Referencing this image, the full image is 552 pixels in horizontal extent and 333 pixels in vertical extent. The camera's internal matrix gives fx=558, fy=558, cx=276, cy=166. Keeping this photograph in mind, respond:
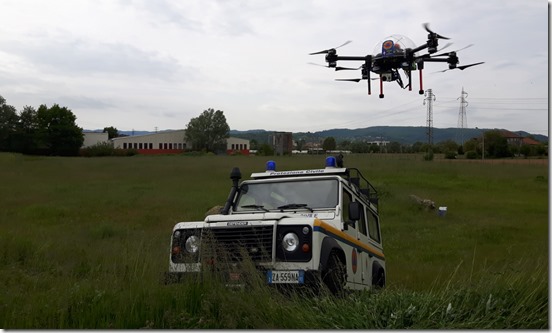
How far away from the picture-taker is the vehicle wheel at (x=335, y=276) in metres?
5.99

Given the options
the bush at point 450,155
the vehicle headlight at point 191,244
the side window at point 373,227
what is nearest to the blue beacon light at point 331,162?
the side window at point 373,227

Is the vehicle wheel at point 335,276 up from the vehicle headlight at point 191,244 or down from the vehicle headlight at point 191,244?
down

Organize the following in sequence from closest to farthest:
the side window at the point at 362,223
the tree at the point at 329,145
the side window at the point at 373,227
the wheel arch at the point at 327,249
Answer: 1. the wheel arch at the point at 327,249
2. the side window at the point at 362,223
3. the side window at the point at 373,227
4. the tree at the point at 329,145

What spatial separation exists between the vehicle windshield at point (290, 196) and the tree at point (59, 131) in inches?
2206

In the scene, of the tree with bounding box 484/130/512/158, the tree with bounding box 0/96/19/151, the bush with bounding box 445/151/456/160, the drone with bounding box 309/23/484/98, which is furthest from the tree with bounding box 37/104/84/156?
the drone with bounding box 309/23/484/98

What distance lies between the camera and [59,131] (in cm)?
6494

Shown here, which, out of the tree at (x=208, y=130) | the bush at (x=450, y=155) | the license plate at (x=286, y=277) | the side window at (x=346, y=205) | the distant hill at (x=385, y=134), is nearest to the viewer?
the license plate at (x=286, y=277)

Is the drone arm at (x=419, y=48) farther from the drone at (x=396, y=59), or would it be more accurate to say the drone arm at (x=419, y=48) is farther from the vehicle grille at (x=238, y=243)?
the vehicle grille at (x=238, y=243)

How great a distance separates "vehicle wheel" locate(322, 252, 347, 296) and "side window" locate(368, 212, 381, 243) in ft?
8.67

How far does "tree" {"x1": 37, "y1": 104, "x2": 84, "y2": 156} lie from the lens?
61978 mm

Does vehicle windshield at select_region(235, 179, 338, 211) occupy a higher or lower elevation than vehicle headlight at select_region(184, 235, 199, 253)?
higher

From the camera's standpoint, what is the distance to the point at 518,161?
40.9 metres

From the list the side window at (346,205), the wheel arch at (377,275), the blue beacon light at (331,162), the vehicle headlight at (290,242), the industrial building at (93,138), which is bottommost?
the wheel arch at (377,275)

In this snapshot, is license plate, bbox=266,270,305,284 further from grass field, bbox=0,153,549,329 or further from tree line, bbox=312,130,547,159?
tree line, bbox=312,130,547,159
